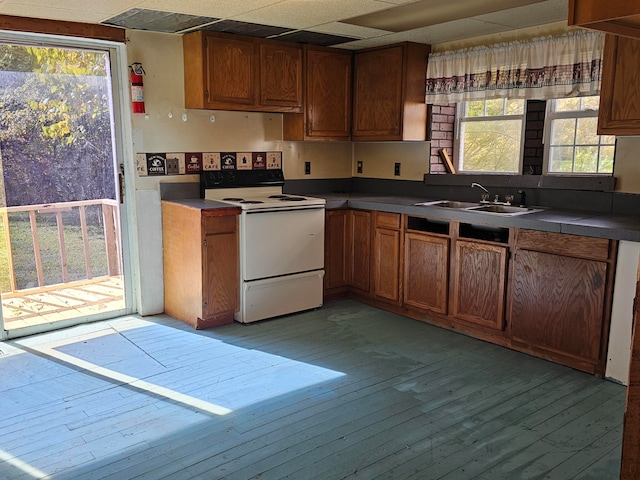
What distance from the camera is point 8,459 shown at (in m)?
2.34

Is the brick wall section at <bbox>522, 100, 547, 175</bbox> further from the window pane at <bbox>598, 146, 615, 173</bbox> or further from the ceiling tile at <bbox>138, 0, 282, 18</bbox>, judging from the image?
the ceiling tile at <bbox>138, 0, 282, 18</bbox>

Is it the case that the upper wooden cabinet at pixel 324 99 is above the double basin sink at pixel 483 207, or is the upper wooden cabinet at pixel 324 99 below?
above

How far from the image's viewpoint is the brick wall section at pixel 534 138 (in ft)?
13.3

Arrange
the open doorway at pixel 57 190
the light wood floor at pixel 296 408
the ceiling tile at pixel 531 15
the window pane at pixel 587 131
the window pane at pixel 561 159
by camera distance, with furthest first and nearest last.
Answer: the window pane at pixel 561 159
the window pane at pixel 587 131
the open doorway at pixel 57 190
the ceiling tile at pixel 531 15
the light wood floor at pixel 296 408

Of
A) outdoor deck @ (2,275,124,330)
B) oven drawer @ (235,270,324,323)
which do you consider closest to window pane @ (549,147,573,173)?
oven drawer @ (235,270,324,323)

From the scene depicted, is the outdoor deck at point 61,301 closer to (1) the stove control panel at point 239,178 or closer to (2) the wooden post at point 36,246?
(2) the wooden post at point 36,246

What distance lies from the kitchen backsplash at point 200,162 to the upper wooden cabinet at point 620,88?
105 inches

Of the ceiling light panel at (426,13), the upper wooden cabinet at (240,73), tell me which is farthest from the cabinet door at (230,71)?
the ceiling light panel at (426,13)

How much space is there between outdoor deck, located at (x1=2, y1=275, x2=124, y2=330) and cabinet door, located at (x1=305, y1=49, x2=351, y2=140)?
2.06 meters

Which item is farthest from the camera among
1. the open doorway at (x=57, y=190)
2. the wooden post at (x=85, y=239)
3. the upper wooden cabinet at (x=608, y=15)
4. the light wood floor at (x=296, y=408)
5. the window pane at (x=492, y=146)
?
the window pane at (x=492, y=146)

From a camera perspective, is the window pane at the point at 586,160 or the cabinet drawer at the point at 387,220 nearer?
the window pane at the point at 586,160

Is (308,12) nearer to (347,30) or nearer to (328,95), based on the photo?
(347,30)

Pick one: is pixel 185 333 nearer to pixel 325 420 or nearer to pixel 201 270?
pixel 201 270

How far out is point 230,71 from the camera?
414 centimetres
